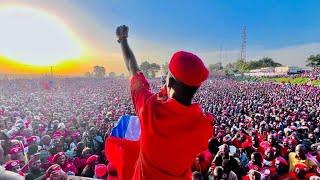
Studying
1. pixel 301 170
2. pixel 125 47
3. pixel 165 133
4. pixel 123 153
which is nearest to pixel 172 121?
pixel 165 133

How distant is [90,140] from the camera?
10289 mm

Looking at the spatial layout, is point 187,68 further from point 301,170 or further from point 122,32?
point 301,170

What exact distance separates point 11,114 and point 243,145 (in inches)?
434

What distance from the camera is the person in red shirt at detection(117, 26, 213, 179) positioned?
6.66 ft

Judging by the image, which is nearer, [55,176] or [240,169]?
[55,176]

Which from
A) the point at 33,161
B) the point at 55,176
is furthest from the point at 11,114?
the point at 55,176

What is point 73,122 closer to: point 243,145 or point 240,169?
point 243,145

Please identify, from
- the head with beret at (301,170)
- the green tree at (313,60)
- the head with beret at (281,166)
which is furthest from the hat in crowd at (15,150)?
the green tree at (313,60)

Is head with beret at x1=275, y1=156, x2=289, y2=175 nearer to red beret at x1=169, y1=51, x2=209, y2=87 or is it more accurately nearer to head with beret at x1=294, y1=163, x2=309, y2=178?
head with beret at x1=294, y1=163, x2=309, y2=178

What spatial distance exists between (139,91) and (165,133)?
0.27 metres

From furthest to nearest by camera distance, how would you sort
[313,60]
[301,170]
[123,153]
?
[313,60] → [301,170] → [123,153]

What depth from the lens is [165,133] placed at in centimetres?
204

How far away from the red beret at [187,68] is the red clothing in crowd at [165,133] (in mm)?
129

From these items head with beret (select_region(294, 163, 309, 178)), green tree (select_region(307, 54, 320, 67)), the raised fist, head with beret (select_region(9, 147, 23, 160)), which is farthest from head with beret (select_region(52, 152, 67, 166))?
green tree (select_region(307, 54, 320, 67))
